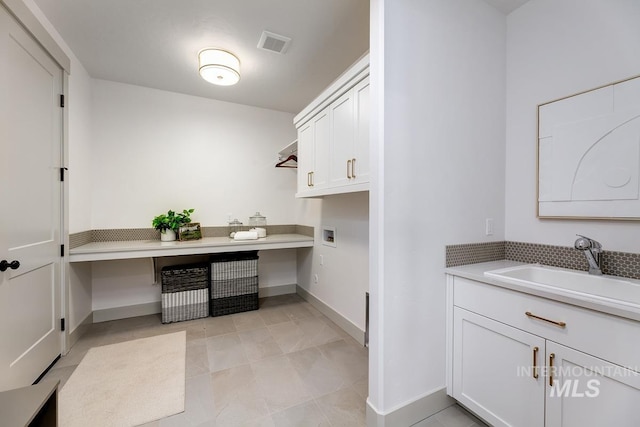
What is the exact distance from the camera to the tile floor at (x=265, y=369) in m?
1.57

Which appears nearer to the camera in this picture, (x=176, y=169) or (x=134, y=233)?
(x=134, y=233)

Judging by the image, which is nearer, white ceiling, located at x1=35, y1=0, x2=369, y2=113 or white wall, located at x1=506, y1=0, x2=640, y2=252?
white wall, located at x1=506, y1=0, x2=640, y2=252

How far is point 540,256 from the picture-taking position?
Answer: 1.75m

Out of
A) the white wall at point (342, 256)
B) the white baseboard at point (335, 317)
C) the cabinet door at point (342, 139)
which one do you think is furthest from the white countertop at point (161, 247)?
the cabinet door at point (342, 139)

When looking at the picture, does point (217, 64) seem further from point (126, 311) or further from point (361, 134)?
point (126, 311)

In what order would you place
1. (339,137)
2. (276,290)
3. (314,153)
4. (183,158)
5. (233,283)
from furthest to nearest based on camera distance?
(276,290) < (183,158) < (233,283) < (314,153) < (339,137)

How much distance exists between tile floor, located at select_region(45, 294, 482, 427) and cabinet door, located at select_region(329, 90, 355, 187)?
1.51 m

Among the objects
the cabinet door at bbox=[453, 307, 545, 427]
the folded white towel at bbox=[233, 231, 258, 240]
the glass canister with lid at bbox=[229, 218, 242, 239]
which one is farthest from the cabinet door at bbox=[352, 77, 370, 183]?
the glass canister with lid at bbox=[229, 218, 242, 239]

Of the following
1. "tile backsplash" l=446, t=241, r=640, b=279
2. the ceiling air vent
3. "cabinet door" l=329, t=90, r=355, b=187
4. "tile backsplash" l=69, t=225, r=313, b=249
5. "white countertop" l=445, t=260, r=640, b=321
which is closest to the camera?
"white countertop" l=445, t=260, r=640, b=321

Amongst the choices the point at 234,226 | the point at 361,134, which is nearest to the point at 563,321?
the point at 361,134

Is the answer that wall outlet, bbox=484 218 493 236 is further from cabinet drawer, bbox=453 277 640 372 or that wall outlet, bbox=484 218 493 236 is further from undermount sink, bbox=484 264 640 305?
cabinet drawer, bbox=453 277 640 372

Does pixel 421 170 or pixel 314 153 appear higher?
pixel 314 153

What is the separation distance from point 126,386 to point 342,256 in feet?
6.70

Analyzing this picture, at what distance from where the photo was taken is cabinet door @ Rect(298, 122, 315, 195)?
2650mm
